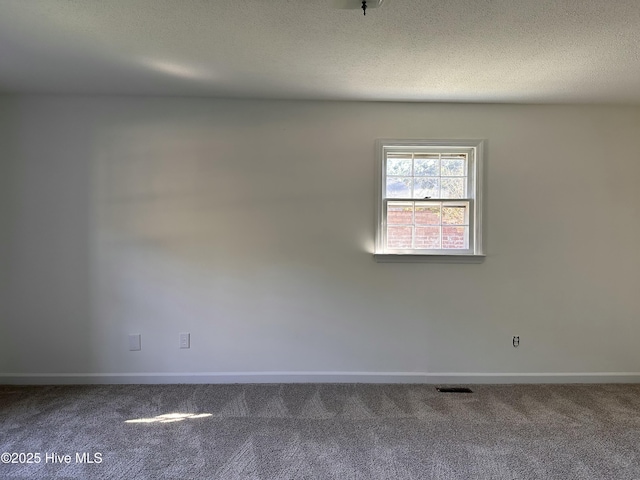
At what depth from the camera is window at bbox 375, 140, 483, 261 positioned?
292cm

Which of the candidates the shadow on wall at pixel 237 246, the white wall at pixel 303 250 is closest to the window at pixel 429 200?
the white wall at pixel 303 250

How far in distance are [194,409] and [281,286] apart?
1.10 meters

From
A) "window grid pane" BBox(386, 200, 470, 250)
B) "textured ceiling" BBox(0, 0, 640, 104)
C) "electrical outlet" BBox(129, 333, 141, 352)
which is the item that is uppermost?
"textured ceiling" BBox(0, 0, 640, 104)

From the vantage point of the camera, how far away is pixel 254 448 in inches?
78.0

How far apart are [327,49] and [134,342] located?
2703 mm

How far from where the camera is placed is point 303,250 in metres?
2.88

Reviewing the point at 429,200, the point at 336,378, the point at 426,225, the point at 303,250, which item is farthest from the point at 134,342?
the point at 429,200

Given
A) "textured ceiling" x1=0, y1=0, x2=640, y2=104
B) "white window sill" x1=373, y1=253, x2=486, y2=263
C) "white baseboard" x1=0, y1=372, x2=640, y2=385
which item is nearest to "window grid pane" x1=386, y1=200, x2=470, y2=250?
"white window sill" x1=373, y1=253, x2=486, y2=263

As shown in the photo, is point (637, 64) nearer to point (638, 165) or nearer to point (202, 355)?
point (638, 165)

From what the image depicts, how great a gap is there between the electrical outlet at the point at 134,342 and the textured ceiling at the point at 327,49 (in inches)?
79.2

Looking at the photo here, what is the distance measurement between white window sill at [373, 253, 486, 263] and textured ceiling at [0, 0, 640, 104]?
4.30 ft

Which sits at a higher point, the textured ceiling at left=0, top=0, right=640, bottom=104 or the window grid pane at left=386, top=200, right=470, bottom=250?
the textured ceiling at left=0, top=0, right=640, bottom=104

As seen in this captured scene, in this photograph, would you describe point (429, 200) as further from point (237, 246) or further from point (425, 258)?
point (237, 246)

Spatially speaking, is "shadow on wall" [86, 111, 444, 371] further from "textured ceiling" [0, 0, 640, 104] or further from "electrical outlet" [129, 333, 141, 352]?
"textured ceiling" [0, 0, 640, 104]
